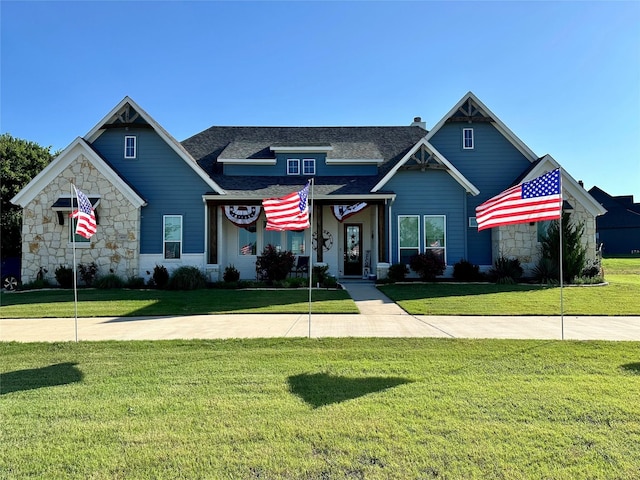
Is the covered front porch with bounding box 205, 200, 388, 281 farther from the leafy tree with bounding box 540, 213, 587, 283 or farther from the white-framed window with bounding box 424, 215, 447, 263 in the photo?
the leafy tree with bounding box 540, 213, 587, 283

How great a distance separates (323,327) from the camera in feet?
26.7

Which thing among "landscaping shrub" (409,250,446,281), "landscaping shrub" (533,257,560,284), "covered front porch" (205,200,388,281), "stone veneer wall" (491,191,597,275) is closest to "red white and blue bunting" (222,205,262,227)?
"covered front porch" (205,200,388,281)

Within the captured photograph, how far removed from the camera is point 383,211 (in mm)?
17375

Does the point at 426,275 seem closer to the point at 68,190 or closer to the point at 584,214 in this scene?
the point at 584,214

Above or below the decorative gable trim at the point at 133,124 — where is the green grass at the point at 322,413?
below

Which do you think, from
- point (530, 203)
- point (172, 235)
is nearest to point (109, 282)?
point (172, 235)

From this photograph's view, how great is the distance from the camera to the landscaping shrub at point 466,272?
16594 mm

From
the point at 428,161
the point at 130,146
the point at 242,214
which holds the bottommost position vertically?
the point at 242,214

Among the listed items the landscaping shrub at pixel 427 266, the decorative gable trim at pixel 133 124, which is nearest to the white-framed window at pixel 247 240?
the decorative gable trim at pixel 133 124

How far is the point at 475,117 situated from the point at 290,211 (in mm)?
12750

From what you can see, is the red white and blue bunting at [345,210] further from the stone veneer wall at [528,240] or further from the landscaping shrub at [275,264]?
the stone veneer wall at [528,240]

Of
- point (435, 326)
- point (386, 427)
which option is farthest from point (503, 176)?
point (386, 427)

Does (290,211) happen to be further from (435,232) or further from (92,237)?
(92,237)

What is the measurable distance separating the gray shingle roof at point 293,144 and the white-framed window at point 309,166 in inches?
22.2
